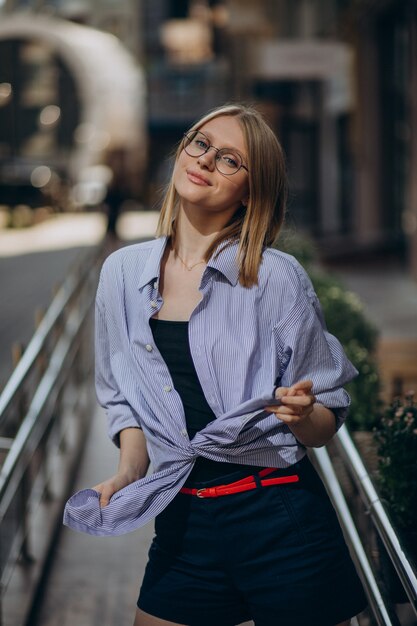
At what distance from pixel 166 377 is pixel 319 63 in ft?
47.0

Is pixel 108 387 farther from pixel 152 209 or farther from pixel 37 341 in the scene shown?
pixel 152 209

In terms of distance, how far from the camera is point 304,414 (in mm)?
2166

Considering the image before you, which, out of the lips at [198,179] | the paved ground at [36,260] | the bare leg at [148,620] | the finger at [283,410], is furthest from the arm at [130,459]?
the paved ground at [36,260]

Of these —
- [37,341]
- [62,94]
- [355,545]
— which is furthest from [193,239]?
[62,94]

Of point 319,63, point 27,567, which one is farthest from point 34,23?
point 27,567

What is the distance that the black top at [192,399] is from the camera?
7.63 ft

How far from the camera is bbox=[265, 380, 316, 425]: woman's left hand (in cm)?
213

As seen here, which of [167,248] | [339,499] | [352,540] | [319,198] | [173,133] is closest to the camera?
[167,248]

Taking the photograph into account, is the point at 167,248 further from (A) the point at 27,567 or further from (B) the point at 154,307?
(A) the point at 27,567

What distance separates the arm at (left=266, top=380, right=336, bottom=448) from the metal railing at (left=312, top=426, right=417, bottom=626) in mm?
411

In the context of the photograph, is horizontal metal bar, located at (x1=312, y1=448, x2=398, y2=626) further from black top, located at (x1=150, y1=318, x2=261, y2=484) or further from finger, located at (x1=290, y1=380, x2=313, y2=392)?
finger, located at (x1=290, y1=380, x2=313, y2=392)

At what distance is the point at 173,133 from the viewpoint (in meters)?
44.9

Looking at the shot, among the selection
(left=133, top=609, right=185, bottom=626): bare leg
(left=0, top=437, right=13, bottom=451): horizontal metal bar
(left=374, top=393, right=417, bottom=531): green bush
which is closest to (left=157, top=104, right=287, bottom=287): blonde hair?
(left=133, top=609, right=185, bottom=626): bare leg

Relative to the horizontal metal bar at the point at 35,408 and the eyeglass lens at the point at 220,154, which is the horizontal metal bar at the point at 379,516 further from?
the horizontal metal bar at the point at 35,408
